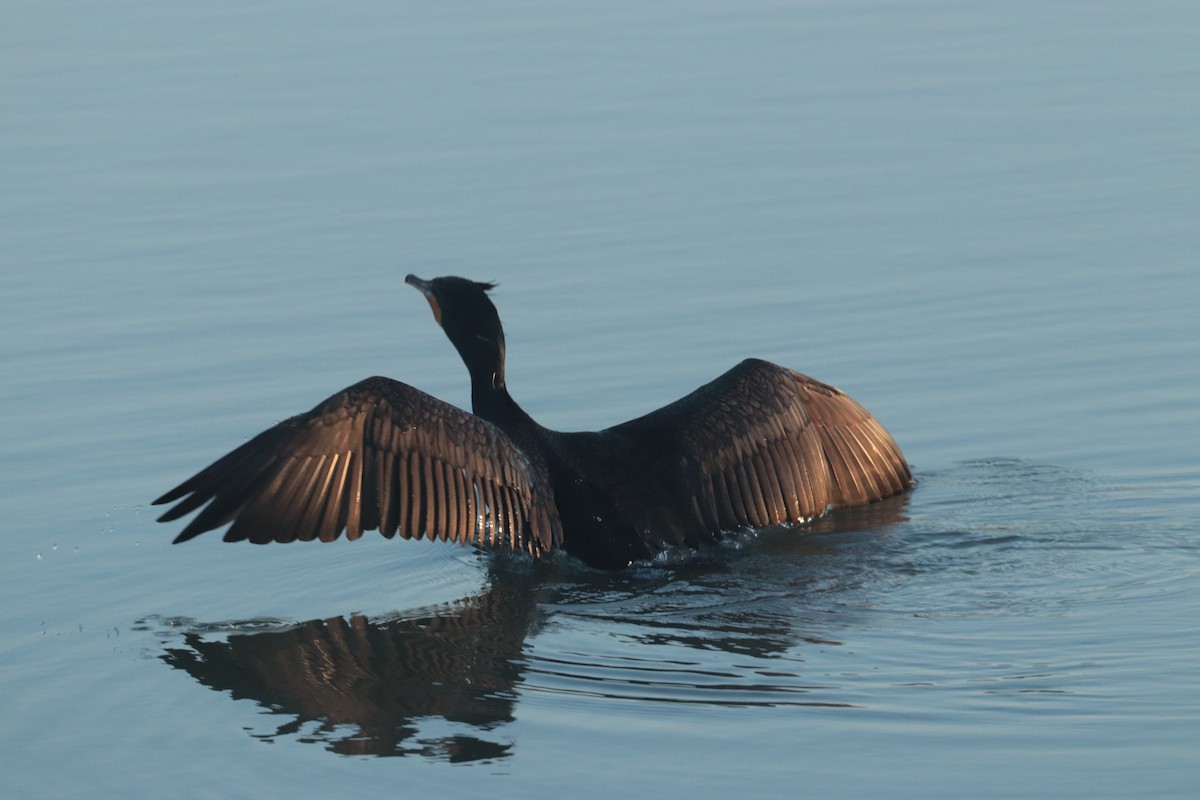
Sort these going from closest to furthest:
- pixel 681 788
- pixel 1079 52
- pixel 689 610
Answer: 1. pixel 681 788
2. pixel 689 610
3. pixel 1079 52

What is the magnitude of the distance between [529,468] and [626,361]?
2.67m

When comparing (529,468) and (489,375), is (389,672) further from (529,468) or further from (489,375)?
(489,375)

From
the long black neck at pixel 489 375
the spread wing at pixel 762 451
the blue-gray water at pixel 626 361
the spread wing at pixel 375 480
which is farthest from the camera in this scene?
the long black neck at pixel 489 375

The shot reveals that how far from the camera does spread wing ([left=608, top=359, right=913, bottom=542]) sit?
29.1ft

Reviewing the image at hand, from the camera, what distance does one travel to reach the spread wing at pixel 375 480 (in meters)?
7.77

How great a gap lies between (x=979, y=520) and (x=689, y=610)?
1692 millimetres

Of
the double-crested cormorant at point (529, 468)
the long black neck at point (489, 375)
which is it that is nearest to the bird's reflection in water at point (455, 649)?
the double-crested cormorant at point (529, 468)

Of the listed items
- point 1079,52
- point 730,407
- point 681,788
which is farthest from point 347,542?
point 1079,52

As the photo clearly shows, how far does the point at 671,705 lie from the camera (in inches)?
267

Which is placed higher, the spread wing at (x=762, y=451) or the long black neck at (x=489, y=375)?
the long black neck at (x=489, y=375)

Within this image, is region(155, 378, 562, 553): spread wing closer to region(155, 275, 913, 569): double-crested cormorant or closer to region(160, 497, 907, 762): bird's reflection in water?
region(155, 275, 913, 569): double-crested cormorant

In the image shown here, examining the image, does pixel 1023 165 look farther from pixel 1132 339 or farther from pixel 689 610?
pixel 689 610

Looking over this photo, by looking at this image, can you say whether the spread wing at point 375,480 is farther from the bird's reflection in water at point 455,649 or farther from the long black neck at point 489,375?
the long black neck at point 489,375

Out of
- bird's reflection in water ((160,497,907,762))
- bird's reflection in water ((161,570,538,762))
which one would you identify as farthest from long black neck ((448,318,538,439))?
bird's reflection in water ((161,570,538,762))
